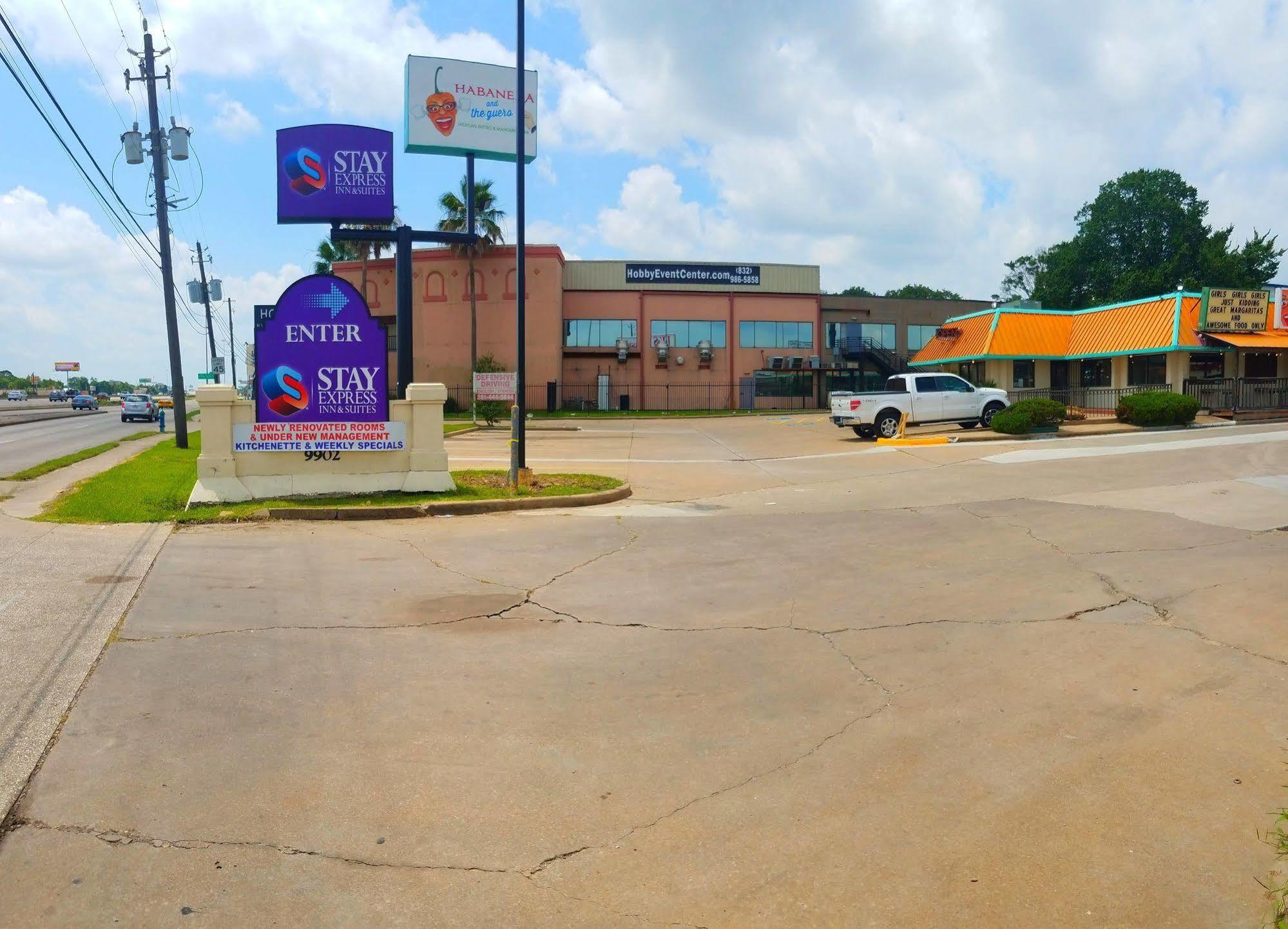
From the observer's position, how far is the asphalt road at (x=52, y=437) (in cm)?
2455

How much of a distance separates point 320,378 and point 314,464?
4.61 ft

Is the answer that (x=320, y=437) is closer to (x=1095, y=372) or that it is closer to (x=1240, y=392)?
(x=1240, y=392)

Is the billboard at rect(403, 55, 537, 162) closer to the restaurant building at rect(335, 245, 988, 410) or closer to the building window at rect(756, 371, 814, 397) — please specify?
the restaurant building at rect(335, 245, 988, 410)

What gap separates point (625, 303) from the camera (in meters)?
59.2

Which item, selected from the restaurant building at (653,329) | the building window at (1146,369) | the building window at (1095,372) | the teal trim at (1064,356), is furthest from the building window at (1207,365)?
the restaurant building at (653,329)

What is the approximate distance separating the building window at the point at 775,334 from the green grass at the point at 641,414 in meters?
4.93

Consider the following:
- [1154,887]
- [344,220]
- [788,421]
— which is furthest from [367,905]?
[788,421]

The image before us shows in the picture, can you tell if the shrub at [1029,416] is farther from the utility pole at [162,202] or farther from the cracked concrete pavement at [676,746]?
the utility pole at [162,202]

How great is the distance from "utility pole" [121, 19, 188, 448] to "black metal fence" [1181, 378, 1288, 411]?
1262 inches

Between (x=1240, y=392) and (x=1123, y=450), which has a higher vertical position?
(x=1240, y=392)

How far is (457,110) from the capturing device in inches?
1230

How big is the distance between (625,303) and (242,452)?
46.0m

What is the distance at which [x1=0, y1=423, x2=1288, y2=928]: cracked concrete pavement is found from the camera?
3770 millimetres

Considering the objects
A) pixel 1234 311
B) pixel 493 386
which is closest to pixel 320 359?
pixel 493 386
